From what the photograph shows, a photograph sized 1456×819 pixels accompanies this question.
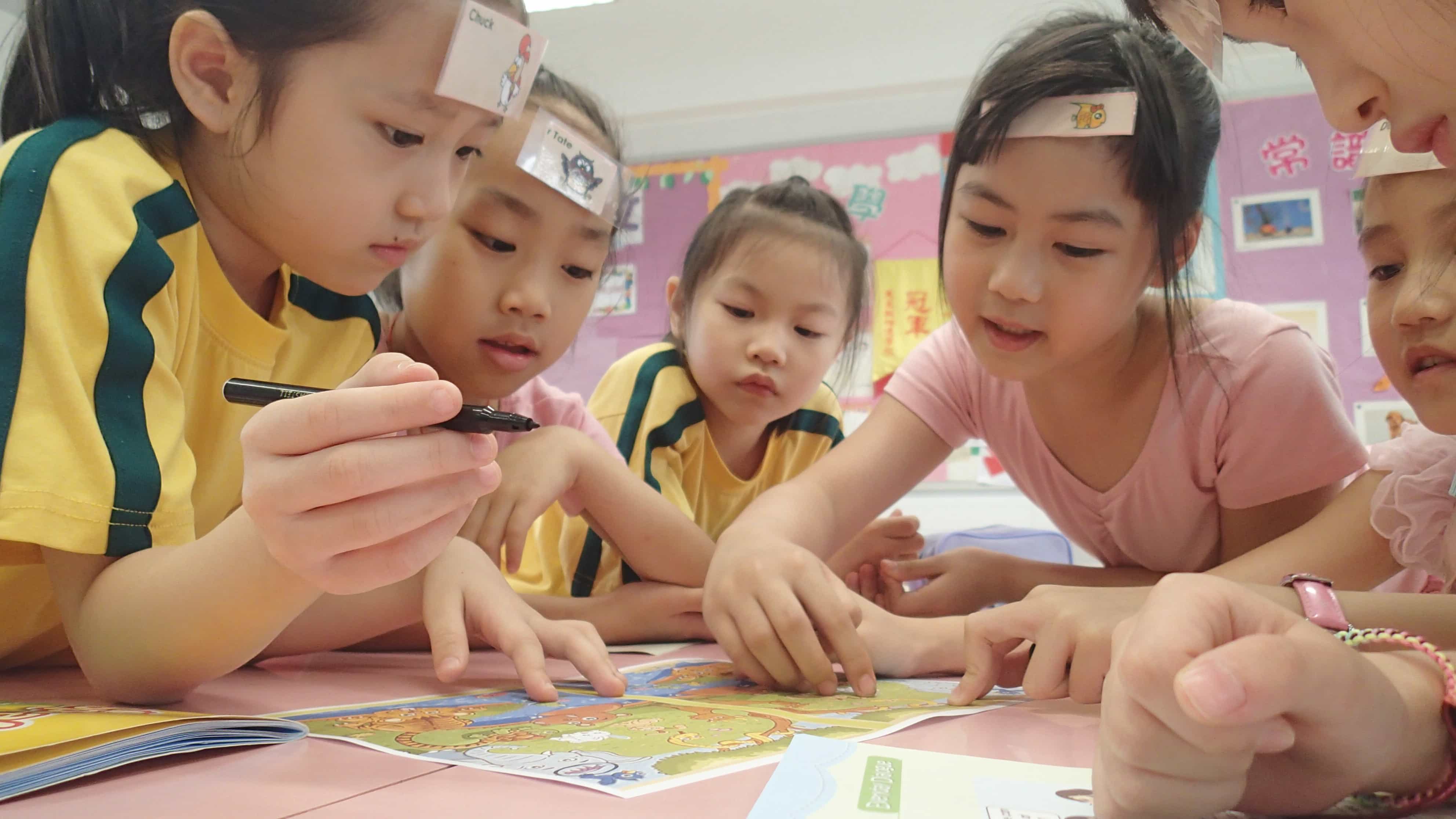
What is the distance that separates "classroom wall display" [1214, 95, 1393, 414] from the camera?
2375 millimetres

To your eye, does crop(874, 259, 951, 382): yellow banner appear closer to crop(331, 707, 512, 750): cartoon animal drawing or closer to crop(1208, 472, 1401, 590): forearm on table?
crop(1208, 472, 1401, 590): forearm on table

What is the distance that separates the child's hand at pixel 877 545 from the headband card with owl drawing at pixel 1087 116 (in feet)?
2.01

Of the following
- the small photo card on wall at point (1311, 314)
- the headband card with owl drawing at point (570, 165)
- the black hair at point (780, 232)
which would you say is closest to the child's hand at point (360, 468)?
the headband card with owl drawing at point (570, 165)

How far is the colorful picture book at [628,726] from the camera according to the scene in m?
0.43

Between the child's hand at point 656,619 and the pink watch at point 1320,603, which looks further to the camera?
the child's hand at point 656,619

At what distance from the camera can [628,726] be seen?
519 millimetres

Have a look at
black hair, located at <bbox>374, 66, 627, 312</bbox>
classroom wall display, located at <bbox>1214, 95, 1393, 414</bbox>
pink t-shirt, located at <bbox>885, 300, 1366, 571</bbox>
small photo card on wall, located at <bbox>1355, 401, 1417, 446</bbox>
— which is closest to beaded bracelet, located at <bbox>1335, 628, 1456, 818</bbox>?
pink t-shirt, located at <bbox>885, 300, 1366, 571</bbox>

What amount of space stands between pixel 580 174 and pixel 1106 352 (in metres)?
0.63

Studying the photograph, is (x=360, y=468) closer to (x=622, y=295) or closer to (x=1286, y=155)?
(x=622, y=295)

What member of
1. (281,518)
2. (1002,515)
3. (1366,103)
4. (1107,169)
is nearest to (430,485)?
(281,518)

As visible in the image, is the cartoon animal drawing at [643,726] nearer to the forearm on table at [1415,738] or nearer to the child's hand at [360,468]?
the child's hand at [360,468]

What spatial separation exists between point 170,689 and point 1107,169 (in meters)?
0.87

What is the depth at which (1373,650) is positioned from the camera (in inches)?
18.9

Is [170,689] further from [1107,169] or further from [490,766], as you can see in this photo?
[1107,169]
